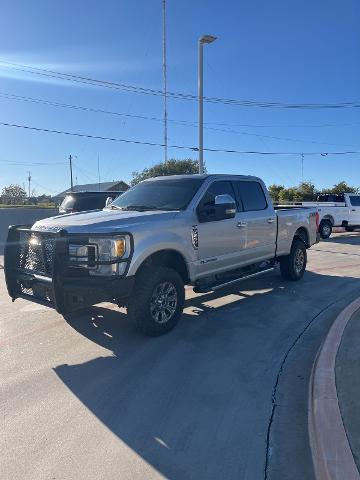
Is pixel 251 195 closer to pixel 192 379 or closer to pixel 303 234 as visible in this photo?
pixel 303 234

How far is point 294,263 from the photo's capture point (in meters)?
8.84

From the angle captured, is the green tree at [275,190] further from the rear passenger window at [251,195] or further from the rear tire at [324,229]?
the rear passenger window at [251,195]

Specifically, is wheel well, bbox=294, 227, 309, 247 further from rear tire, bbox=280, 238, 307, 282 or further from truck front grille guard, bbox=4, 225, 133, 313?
truck front grille guard, bbox=4, 225, 133, 313

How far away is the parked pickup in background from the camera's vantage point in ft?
16.1

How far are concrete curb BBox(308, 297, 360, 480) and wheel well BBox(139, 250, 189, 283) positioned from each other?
210 centimetres

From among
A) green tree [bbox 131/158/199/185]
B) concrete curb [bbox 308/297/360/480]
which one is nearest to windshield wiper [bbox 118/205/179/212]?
concrete curb [bbox 308/297/360/480]

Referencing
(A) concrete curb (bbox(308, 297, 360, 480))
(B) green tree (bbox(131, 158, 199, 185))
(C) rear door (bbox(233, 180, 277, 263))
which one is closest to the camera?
(A) concrete curb (bbox(308, 297, 360, 480))

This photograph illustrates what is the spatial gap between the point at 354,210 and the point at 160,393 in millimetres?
18037

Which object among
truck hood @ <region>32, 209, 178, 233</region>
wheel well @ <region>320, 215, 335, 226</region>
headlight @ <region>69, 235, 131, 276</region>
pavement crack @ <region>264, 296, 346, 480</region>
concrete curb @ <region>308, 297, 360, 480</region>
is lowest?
pavement crack @ <region>264, 296, 346, 480</region>

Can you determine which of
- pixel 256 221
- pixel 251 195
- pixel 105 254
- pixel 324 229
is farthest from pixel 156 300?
pixel 324 229

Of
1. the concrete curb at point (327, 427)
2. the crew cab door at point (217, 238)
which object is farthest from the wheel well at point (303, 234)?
the concrete curb at point (327, 427)

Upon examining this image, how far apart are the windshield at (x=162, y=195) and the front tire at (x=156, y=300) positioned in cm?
112

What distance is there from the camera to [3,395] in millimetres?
4012

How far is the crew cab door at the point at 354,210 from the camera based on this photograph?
19.8 meters
